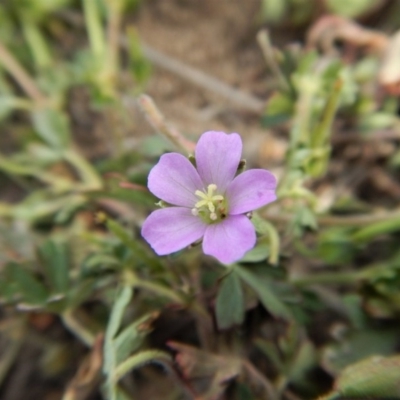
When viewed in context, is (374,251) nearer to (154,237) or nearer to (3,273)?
(154,237)

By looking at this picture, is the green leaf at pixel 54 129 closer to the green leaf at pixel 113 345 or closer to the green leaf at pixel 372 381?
the green leaf at pixel 113 345

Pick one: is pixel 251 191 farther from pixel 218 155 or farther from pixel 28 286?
pixel 28 286

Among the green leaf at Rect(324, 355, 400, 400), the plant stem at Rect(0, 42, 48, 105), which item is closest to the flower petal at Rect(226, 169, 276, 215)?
the green leaf at Rect(324, 355, 400, 400)

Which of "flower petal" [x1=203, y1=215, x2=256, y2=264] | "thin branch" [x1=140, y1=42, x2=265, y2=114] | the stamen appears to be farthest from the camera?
"thin branch" [x1=140, y1=42, x2=265, y2=114]

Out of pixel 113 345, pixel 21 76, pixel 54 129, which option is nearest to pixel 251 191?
pixel 113 345

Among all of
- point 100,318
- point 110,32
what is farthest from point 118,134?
point 100,318

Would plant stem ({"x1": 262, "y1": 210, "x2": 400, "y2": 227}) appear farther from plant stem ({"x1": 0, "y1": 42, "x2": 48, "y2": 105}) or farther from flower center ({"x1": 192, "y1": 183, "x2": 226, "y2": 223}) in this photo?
plant stem ({"x1": 0, "y1": 42, "x2": 48, "y2": 105})
